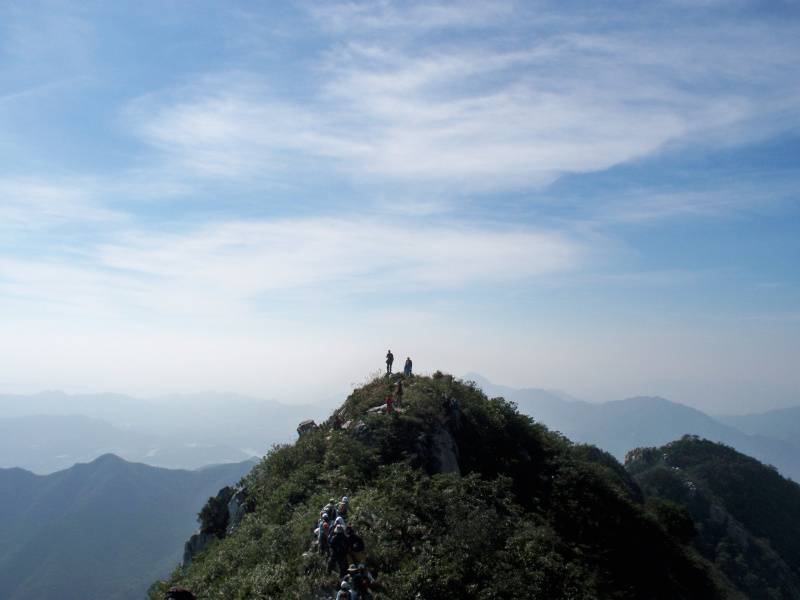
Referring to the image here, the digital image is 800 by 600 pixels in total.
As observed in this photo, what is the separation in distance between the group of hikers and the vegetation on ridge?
0.34 meters

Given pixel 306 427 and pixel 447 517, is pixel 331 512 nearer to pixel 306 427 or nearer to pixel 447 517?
pixel 447 517

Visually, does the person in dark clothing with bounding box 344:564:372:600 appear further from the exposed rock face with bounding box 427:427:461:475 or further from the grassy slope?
the grassy slope

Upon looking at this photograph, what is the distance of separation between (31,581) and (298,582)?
738 ft

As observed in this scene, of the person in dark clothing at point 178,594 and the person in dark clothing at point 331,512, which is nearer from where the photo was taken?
the person in dark clothing at point 178,594

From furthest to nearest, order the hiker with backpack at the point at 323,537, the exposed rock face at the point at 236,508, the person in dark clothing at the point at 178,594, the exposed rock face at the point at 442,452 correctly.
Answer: the exposed rock face at the point at 236,508
the exposed rock face at the point at 442,452
the hiker with backpack at the point at 323,537
the person in dark clothing at the point at 178,594

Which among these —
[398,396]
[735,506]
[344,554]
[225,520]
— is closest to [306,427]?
[225,520]

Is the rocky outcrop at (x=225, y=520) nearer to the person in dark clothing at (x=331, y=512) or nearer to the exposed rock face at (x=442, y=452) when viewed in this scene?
the exposed rock face at (x=442, y=452)

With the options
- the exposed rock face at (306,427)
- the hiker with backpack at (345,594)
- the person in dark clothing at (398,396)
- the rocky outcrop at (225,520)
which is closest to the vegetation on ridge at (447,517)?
the person in dark clothing at (398,396)

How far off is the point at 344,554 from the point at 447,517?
4061 millimetres

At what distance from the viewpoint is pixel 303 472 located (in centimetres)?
2309

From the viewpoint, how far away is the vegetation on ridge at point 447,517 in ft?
46.7

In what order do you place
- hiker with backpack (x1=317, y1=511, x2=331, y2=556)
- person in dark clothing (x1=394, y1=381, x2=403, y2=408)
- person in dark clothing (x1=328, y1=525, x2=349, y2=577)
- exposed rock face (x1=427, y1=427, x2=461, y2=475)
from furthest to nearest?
person in dark clothing (x1=394, y1=381, x2=403, y2=408)
exposed rock face (x1=427, y1=427, x2=461, y2=475)
hiker with backpack (x1=317, y1=511, x2=331, y2=556)
person in dark clothing (x1=328, y1=525, x2=349, y2=577)

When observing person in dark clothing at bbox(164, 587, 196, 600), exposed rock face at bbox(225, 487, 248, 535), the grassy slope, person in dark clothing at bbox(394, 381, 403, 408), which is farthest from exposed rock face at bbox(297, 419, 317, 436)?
the grassy slope

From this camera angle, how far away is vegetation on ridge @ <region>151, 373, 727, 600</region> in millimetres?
14227
